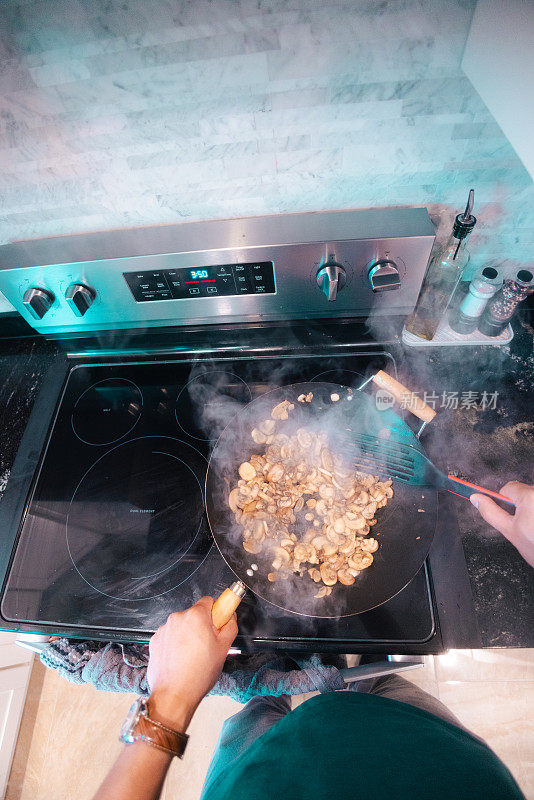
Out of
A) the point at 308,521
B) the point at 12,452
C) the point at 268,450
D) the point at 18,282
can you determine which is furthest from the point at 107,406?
the point at 308,521

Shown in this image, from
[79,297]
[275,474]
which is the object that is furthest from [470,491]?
[79,297]

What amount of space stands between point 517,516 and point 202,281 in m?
0.87

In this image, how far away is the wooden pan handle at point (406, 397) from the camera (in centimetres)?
95

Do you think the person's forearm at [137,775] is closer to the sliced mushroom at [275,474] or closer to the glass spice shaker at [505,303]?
the sliced mushroom at [275,474]

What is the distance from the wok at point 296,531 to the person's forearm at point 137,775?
1.01 feet

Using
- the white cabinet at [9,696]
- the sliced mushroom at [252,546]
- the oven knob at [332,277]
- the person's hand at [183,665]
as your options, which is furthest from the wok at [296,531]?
Result: the white cabinet at [9,696]

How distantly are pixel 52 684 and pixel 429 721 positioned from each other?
1803mm

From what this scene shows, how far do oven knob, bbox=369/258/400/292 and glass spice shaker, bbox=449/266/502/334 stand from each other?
21 centimetres

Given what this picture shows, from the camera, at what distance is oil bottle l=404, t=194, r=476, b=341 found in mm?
944

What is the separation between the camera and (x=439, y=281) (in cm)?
104

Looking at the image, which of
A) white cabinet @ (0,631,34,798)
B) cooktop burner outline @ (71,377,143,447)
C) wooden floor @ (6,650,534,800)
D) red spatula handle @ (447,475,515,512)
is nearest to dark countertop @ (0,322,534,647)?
red spatula handle @ (447,475,515,512)

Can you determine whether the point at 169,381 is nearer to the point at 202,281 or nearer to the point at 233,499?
the point at 202,281

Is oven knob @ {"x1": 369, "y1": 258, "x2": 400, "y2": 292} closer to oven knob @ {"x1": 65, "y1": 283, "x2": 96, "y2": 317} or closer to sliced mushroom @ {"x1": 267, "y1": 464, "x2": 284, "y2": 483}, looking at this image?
sliced mushroom @ {"x1": 267, "y1": 464, "x2": 284, "y2": 483}

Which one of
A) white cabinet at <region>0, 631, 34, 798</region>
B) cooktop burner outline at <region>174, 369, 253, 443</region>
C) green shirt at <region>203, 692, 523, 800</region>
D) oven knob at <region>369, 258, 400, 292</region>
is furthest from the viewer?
white cabinet at <region>0, 631, 34, 798</region>
